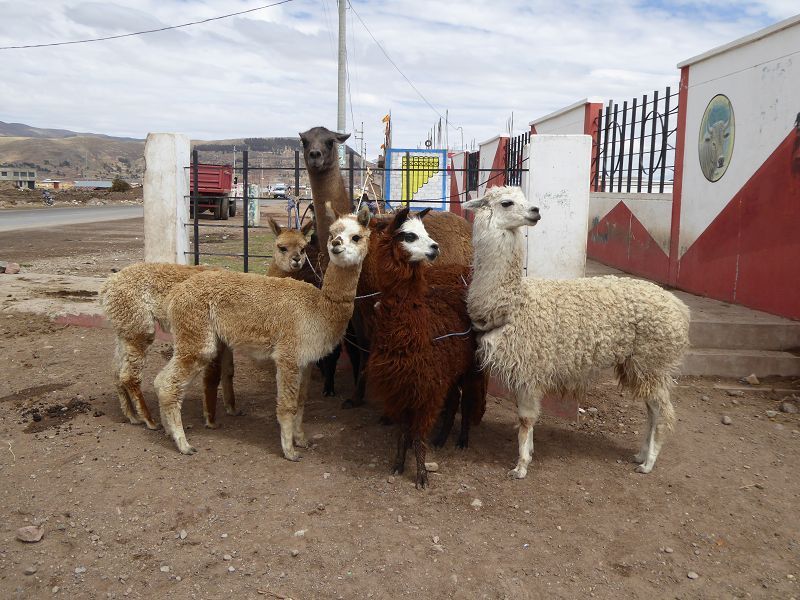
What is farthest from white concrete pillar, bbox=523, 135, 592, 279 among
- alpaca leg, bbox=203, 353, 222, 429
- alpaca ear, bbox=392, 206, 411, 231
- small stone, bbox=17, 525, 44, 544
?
small stone, bbox=17, 525, 44, 544

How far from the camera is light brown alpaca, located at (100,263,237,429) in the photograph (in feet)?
17.9

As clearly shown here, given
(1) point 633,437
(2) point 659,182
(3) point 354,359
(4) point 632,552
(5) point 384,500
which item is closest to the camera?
(4) point 632,552

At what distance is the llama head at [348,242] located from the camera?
470 centimetres

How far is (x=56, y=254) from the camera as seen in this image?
16.2m

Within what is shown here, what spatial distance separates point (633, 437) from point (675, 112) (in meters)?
6.31

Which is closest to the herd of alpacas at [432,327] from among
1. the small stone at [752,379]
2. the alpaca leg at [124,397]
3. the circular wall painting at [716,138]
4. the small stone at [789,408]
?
the alpaca leg at [124,397]

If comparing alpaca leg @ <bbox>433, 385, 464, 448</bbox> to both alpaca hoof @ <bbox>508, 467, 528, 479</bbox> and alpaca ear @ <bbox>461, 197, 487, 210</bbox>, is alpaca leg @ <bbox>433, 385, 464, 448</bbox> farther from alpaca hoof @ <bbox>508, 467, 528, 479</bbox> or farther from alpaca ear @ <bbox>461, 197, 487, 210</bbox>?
alpaca ear @ <bbox>461, 197, 487, 210</bbox>

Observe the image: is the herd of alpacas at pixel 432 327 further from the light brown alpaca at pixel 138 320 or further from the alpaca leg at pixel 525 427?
the light brown alpaca at pixel 138 320

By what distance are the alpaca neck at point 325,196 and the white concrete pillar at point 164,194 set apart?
2327 mm

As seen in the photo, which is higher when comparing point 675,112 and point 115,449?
point 675,112

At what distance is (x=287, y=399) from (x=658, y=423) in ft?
8.93

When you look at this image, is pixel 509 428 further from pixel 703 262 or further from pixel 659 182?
pixel 659 182

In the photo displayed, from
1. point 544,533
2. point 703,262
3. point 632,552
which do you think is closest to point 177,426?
point 544,533

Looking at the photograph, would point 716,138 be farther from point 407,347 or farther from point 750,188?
point 407,347
